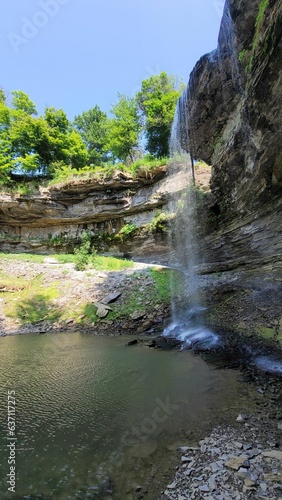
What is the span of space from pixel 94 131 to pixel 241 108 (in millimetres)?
25938

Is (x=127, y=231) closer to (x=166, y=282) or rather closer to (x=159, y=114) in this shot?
(x=166, y=282)

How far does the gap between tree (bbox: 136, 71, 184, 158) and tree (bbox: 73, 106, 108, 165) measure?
6.69m

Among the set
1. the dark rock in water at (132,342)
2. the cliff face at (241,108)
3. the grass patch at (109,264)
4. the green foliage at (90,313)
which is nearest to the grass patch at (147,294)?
the green foliage at (90,313)

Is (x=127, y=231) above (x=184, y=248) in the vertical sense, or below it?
above

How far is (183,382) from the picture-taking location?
586 centimetres

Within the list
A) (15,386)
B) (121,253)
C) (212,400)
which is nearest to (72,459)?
(212,400)

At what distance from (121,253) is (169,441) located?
1823 cm

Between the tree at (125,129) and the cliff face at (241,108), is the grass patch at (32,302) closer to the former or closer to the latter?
the cliff face at (241,108)

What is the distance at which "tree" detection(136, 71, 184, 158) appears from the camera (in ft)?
73.4

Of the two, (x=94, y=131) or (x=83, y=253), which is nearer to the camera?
(x=83, y=253)

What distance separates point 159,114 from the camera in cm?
2269

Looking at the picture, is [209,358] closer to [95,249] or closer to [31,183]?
[95,249]

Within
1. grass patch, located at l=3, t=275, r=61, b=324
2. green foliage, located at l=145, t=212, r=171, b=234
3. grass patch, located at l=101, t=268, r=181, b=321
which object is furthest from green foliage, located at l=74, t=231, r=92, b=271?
green foliage, located at l=145, t=212, r=171, b=234

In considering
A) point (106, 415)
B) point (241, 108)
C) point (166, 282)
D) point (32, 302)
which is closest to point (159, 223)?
point (166, 282)
